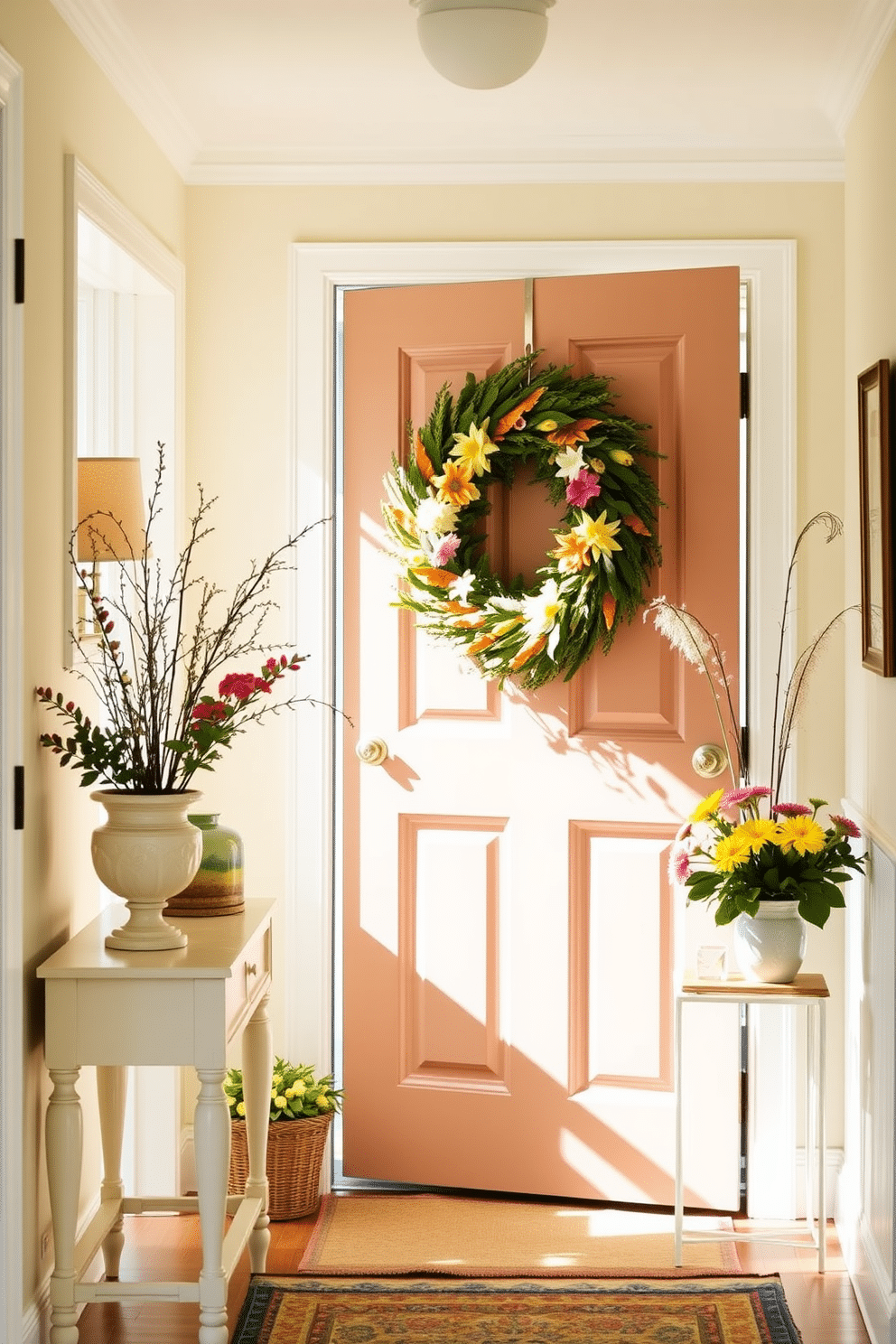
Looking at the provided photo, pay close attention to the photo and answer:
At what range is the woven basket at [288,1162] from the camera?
11.5ft

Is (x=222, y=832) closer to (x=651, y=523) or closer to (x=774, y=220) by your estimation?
(x=651, y=523)

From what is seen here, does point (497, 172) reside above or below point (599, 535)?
above

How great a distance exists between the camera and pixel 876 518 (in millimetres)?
2969

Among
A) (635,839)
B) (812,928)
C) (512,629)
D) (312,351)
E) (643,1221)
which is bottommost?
(643,1221)

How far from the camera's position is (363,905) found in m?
3.75

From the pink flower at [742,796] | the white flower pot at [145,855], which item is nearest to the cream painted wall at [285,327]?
the pink flower at [742,796]

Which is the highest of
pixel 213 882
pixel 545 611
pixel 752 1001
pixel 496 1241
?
pixel 545 611

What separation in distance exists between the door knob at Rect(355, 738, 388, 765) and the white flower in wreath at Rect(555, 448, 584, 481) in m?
0.80

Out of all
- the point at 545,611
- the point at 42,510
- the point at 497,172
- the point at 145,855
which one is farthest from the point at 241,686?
the point at 497,172

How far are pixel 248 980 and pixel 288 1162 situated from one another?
0.76 m

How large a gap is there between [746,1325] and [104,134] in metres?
2.73

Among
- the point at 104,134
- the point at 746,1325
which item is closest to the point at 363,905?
the point at 746,1325

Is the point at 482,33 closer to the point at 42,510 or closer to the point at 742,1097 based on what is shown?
the point at 42,510

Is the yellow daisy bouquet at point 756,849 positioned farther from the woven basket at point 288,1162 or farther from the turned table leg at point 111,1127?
the turned table leg at point 111,1127
